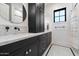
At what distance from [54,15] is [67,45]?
159 centimetres

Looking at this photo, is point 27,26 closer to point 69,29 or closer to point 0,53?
point 0,53

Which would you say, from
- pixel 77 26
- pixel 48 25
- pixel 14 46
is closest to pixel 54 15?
pixel 48 25

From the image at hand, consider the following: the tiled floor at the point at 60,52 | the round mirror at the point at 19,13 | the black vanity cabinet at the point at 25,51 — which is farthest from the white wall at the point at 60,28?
the black vanity cabinet at the point at 25,51

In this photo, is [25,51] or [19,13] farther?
[19,13]

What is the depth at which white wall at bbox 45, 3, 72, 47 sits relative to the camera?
11.8ft

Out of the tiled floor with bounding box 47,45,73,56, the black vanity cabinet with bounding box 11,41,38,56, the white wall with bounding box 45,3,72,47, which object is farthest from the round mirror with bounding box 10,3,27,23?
the white wall with bounding box 45,3,72,47

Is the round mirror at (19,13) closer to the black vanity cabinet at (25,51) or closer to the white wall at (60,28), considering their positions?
the black vanity cabinet at (25,51)

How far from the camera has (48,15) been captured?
4.16 m

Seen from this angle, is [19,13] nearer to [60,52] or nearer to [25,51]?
[25,51]

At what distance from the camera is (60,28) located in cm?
385

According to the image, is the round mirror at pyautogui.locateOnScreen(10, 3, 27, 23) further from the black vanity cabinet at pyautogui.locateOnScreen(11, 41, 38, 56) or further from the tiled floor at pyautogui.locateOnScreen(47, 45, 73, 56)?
the tiled floor at pyautogui.locateOnScreen(47, 45, 73, 56)

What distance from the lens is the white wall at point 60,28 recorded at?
11.8ft

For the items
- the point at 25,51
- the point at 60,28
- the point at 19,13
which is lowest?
the point at 25,51

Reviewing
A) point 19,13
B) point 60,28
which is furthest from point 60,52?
point 19,13
